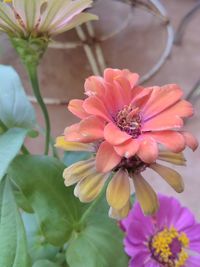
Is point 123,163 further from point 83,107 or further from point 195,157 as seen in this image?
point 195,157

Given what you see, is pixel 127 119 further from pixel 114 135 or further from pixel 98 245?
pixel 98 245

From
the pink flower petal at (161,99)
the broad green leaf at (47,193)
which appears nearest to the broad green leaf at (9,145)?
the broad green leaf at (47,193)

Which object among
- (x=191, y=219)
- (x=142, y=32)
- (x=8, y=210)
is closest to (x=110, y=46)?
(x=142, y=32)

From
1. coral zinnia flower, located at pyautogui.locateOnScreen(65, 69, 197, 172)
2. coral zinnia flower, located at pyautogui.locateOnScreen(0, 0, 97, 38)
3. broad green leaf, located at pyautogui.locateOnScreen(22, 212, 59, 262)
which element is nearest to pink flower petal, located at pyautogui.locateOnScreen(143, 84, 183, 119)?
coral zinnia flower, located at pyautogui.locateOnScreen(65, 69, 197, 172)

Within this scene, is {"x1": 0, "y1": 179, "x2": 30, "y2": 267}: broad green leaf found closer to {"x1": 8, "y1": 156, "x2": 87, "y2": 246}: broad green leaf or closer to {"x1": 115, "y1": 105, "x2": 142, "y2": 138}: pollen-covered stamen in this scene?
{"x1": 8, "y1": 156, "x2": 87, "y2": 246}: broad green leaf

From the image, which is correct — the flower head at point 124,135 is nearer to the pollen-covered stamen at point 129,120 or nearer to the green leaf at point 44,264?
the pollen-covered stamen at point 129,120
